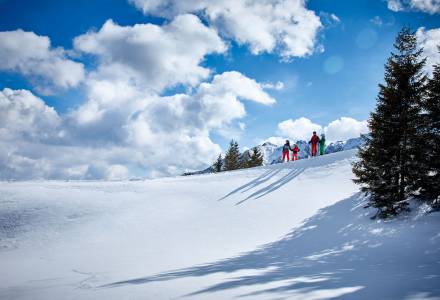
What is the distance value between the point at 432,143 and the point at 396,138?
1417mm

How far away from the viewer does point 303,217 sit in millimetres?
14562

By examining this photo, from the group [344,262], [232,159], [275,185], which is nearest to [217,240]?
[344,262]

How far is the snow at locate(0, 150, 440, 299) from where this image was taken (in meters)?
6.05

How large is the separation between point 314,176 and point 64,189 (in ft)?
59.3

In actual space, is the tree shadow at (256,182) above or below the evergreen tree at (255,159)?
below

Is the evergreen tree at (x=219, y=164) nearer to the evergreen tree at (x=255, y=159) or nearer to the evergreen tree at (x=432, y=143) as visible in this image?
the evergreen tree at (x=255, y=159)

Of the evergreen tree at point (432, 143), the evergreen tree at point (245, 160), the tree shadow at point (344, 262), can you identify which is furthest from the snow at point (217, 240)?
the evergreen tree at point (245, 160)

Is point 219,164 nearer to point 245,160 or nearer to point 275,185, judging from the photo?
point 245,160

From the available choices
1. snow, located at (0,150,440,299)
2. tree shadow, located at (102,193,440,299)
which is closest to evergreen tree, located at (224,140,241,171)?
snow, located at (0,150,440,299)

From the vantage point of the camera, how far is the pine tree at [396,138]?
40.2 ft

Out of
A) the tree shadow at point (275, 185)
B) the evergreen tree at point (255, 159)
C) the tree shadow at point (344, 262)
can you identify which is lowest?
the tree shadow at point (344, 262)

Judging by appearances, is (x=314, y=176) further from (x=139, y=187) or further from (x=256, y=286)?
(x=256, y=286)

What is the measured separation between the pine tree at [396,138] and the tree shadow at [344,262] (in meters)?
1.37

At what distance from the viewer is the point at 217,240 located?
12383mm
